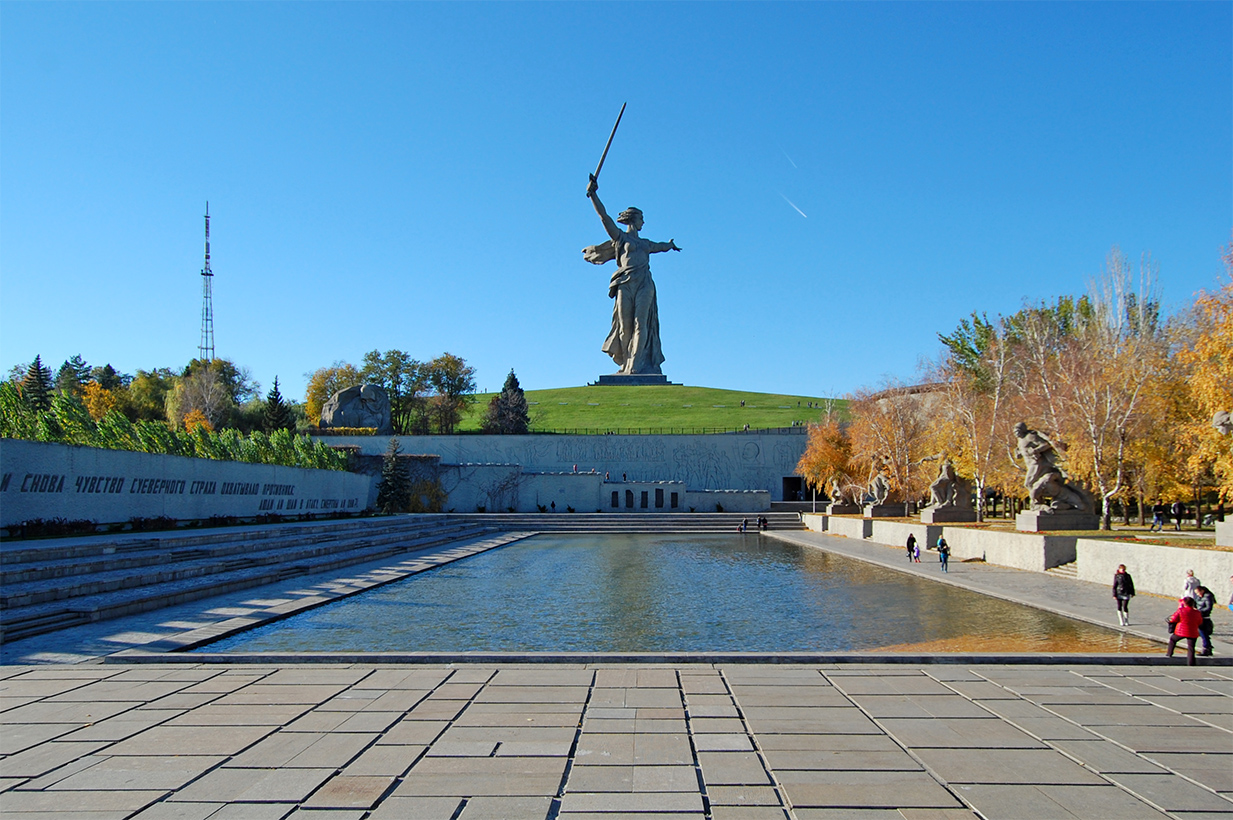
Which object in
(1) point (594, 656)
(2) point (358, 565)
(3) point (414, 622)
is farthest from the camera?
(2) point (358, 565)

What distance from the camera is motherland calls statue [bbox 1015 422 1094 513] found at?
17.5m

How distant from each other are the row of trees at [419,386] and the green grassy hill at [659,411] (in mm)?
5222

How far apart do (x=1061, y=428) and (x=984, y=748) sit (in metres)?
21.0

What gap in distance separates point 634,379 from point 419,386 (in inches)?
704

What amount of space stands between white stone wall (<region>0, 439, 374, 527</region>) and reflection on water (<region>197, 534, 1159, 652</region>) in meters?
7.25

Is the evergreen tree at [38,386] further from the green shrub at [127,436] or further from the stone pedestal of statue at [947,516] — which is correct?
the stone pedestal of statue at [947,516]

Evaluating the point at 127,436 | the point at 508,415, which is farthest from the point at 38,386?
the point at 508,415

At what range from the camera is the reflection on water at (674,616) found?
Answer: 355 inches

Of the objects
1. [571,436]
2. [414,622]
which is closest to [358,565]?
[414,622]

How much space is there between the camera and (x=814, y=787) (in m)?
4.47

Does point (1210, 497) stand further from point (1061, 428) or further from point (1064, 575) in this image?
point (1064, 575)

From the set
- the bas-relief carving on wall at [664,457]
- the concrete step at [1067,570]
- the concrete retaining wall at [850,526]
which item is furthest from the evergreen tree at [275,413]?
the concrete step at [1067,570]

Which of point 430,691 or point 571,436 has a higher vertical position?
point 571,436

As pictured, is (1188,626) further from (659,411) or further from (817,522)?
(659,411)
